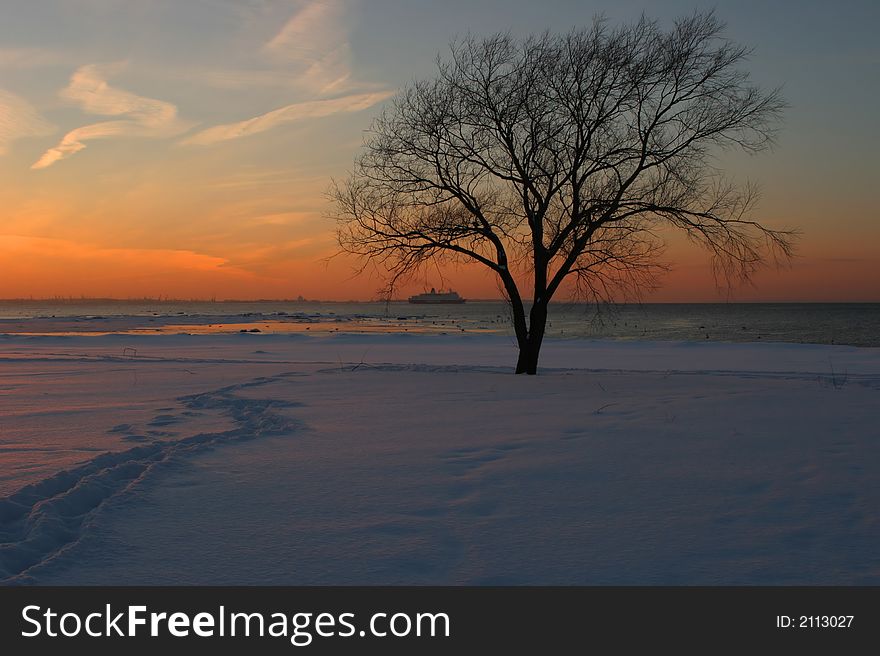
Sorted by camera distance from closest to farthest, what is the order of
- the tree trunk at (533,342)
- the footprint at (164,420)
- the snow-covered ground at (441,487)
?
the snow-covered ground at (441,487)
the footprint at (164,420)
the tree trunk at (533,342)

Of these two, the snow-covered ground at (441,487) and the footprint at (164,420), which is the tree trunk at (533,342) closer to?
the snow-covered ground at (441,487)

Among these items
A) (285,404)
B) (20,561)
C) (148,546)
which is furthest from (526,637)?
(285,404)

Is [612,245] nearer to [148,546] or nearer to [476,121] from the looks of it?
[476,121]

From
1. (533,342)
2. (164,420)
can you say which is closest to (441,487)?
(164,420)

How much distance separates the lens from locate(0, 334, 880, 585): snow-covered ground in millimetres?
4223

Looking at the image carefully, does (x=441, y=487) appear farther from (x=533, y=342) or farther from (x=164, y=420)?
(x=533, y=342)

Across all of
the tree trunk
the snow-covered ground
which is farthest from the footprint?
the tree trunk

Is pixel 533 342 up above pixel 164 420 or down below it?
above

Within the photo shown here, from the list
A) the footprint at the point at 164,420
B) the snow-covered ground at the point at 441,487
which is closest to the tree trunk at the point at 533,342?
the snow-covered ground at the point at 441,487

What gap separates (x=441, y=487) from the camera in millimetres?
6027

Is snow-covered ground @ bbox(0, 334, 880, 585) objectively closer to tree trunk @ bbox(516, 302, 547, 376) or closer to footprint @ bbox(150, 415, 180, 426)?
footprint @ bbox(150, 415, 180, 426)

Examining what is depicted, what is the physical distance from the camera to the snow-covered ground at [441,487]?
4.22 m

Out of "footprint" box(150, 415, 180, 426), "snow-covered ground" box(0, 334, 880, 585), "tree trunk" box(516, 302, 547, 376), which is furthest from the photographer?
"tree trunk" box(516, 302, 547, 376)

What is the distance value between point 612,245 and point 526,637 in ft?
47.2
